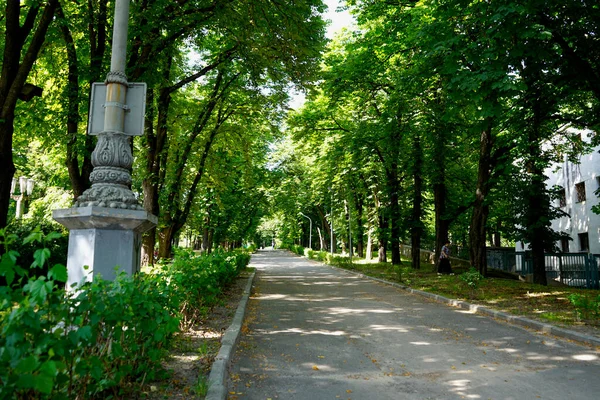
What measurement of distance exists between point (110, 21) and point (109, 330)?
34.5 ft

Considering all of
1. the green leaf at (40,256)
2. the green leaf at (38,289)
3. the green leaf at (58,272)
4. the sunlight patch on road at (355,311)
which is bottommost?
the sunlight patch on road at (355,311)

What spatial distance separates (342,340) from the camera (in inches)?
285

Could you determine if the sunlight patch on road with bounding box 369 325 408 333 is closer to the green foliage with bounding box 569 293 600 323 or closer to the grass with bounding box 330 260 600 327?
the grass with bounding box 330 260 600 327

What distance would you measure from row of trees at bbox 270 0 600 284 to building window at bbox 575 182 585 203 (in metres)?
5.17

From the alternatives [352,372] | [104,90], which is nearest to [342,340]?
[352,372]

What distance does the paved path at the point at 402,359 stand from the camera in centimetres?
470

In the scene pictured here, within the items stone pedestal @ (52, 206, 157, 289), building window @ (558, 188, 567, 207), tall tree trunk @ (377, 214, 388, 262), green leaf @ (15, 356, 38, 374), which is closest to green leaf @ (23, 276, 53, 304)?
green leaf @ (15, 356, 38, 374)

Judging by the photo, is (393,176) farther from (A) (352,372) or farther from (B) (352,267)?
(A) (352,372)

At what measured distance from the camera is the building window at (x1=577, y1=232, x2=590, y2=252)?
88.7ft

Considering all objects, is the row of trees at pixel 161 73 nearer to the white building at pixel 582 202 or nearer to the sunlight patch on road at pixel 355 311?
the sunlight patch on road at pixel 355 311

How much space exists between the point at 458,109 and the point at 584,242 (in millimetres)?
22926

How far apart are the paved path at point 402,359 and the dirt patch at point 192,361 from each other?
15.6 inches

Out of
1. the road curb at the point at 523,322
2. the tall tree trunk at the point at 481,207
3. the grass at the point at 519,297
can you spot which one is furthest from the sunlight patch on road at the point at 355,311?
the tall tree trunk at the point at 481,207

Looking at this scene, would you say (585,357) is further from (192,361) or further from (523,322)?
(192,361)
